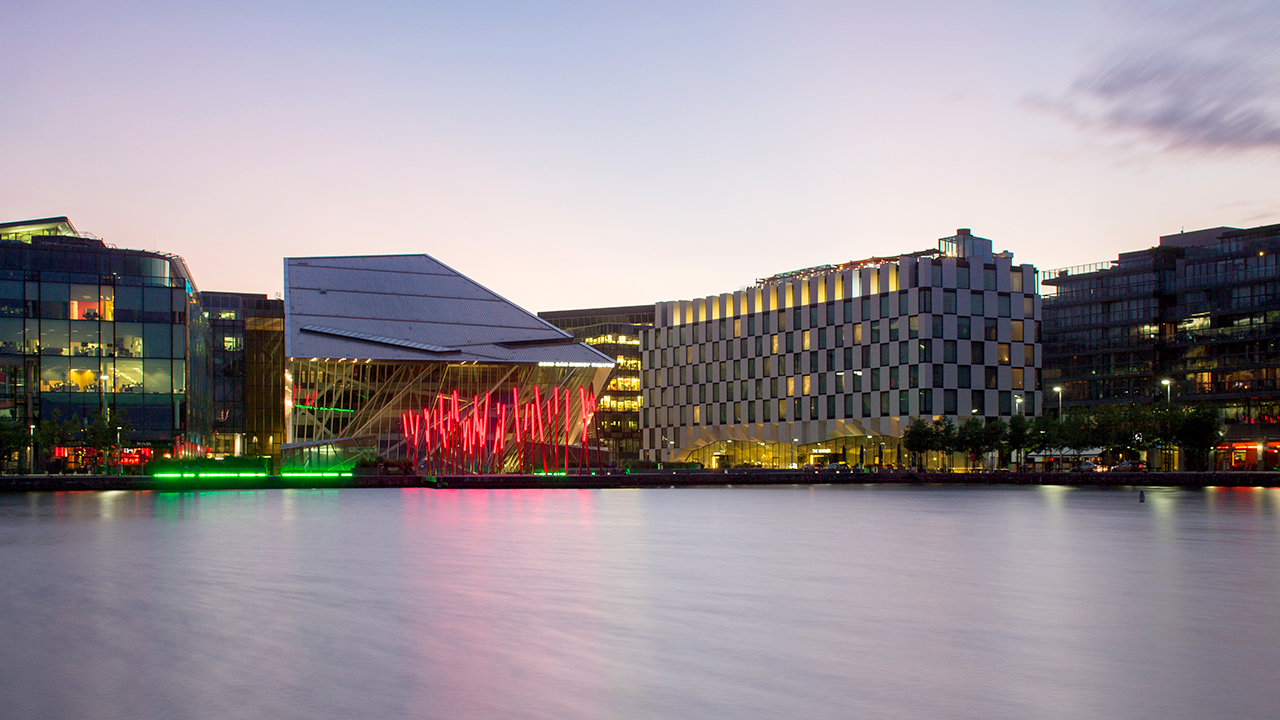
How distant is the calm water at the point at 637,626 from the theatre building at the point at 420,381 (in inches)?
2620

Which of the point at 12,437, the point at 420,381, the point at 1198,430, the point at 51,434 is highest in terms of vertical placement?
the point at 420,381

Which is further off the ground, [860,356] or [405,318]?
[405,318]

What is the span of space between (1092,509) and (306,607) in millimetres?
40653

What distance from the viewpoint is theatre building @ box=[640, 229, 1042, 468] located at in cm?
12662

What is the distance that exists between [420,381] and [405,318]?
8.43m

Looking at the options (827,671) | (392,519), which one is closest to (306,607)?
(827,671)

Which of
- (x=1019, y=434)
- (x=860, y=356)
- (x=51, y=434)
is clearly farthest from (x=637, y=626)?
(x=860, y=356)

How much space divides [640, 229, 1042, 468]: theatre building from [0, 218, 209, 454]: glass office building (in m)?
74.6

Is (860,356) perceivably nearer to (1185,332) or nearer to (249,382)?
(1185,332)

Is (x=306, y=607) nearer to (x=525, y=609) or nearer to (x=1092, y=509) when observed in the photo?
(x=525, y=609)

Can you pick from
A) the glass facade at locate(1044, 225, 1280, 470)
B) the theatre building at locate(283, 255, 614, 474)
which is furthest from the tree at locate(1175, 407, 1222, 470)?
the theatre building at locate(283, 255, 614, 474)

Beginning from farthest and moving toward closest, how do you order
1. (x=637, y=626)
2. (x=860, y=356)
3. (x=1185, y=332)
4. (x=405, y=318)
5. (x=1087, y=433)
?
1. (x=860, y=356)
2. (x=1185, y=332)
3. (x=405, y=318)
4. (x=1087, y=433)
5. (x=637, y=626)

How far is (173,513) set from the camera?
42.1 meters

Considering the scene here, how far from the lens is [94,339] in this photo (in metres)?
88.1
